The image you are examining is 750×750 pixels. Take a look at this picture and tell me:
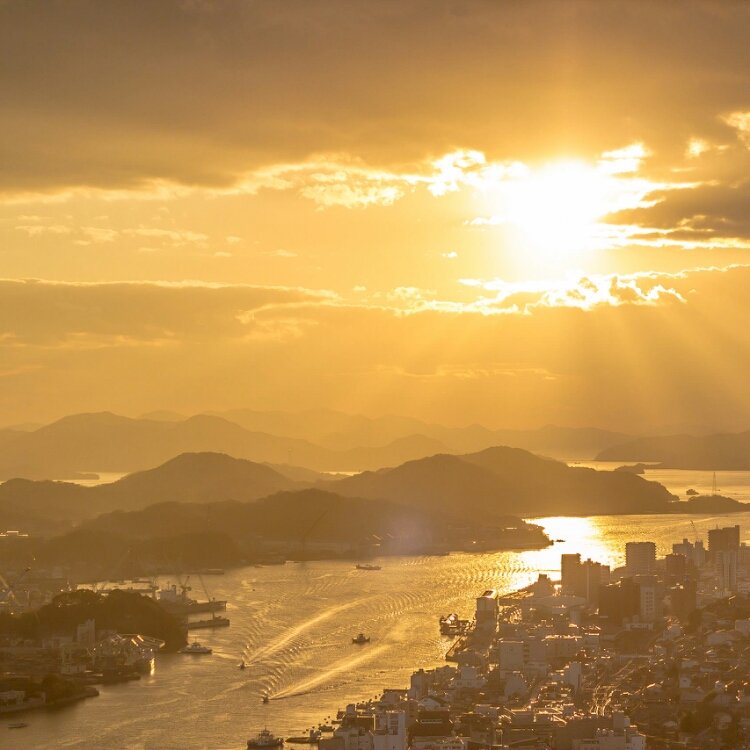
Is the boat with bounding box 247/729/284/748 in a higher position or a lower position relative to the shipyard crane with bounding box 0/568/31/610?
lower

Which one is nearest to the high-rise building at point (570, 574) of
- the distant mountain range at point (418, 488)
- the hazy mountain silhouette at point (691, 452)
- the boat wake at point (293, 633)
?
the boat wake at point (293, 633)

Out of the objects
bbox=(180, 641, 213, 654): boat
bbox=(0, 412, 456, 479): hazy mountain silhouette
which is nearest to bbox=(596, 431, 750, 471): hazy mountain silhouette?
bbox=(0, 412, 456, 479): hazy mountain silhouette

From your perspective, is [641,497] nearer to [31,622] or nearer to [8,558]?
[8,558]

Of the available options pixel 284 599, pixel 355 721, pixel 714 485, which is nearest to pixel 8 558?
pixel 284 599

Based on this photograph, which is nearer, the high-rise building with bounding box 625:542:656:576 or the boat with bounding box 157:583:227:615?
the boat with bounding box 157:583:227:615

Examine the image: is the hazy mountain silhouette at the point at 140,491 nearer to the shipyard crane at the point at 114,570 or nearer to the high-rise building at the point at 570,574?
the shipyard crane at the point at 114,570

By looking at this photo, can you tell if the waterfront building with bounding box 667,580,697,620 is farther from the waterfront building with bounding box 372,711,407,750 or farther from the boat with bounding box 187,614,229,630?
the waterfront building with bounding box 372,711,407,750

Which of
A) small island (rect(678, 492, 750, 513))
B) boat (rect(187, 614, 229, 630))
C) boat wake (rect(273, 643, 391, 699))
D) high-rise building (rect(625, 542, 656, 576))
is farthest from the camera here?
small island (rect(678, 492, 750, 513))

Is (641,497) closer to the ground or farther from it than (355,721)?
farther from it
